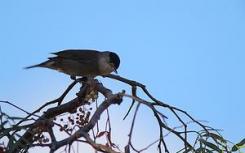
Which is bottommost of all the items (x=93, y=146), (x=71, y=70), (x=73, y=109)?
(x=93, y=146)

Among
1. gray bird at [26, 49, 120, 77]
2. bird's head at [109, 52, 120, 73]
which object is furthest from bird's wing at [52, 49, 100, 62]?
bird's head at [109, 52, 120, 73]

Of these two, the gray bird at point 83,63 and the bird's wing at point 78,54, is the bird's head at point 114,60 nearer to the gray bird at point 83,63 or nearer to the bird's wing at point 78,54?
the gray bird at point 83,63

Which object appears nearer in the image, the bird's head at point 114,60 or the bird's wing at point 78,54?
the bird's wing at point 78,54

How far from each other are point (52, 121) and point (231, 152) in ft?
2.75

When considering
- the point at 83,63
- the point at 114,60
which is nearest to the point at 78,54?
the point at 83,63

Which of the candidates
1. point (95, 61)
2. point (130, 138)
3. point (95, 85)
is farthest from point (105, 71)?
point (130, 138)

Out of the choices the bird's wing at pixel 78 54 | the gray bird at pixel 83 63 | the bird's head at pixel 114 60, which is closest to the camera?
the gray bird at pixel 83 63

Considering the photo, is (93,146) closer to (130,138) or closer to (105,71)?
(130,138)

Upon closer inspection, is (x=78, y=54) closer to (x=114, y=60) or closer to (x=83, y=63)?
(x=83, y=63)

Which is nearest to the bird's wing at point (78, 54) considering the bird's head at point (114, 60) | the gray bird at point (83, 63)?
the gray bird at point (83, 63)

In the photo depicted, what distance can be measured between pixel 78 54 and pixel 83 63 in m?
0.21

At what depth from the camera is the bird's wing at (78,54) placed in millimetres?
5818

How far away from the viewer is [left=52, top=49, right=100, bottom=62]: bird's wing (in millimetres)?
5818

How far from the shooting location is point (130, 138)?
227 cm
